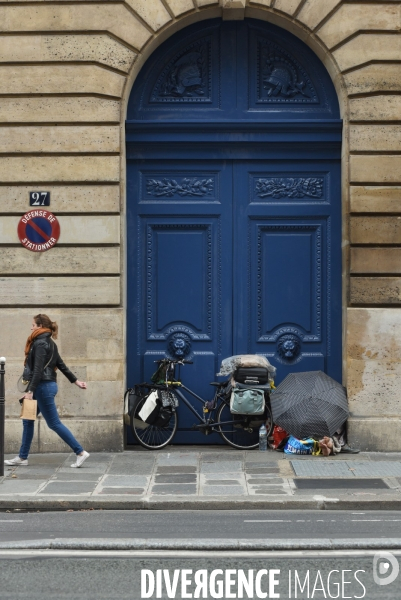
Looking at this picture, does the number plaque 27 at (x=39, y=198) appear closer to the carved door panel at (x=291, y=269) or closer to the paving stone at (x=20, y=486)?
Result: the carved door panel at (x=291, y=269)

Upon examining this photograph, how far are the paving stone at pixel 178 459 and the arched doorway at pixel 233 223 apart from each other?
2.72 feet

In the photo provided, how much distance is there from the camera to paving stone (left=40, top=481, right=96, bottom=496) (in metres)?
9.79

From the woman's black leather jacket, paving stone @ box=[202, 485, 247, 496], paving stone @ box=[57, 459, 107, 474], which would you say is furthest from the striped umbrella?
the woman's black leather jacket

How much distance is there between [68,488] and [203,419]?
298cm

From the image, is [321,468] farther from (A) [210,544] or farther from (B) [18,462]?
(A) [210,544]

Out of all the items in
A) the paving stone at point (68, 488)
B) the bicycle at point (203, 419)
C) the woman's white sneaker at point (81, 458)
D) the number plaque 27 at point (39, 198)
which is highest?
the number plaque 27 at point (39, 198)

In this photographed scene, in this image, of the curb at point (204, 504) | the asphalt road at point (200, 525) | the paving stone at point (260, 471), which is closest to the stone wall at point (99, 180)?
the paving stone at point (260, 471)

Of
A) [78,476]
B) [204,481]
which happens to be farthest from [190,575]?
[78,476]

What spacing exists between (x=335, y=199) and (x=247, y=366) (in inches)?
99.2

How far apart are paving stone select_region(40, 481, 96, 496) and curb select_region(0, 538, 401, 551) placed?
2.06 meters

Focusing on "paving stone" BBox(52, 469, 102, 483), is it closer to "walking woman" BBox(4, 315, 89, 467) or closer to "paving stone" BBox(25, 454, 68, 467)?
"walking woman" BBox(4, 315, 89, 467)

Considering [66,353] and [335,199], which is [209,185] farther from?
[66,353]

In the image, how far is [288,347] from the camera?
12734 mm

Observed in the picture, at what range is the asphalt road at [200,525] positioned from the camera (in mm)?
8070
